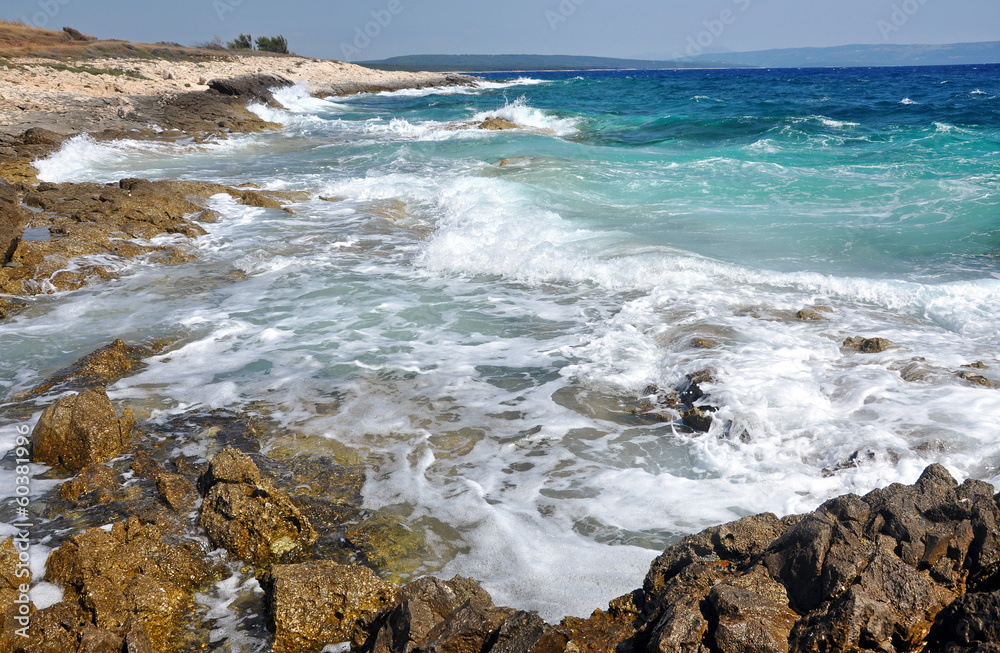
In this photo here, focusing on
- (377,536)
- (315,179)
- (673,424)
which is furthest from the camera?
(315,179)

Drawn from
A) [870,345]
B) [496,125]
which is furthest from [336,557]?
[496,125]

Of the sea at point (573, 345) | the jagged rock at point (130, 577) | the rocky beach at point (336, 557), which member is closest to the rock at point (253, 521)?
the rocky beach at point (336, 557)

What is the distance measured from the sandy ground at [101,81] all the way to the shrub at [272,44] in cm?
1514

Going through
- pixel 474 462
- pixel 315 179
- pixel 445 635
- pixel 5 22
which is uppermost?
pixel 5 22

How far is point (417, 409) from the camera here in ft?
15.5

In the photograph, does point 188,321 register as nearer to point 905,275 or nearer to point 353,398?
point 353,398

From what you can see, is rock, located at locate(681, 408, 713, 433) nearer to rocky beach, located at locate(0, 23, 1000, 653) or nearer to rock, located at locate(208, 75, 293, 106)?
rocky beach, located at locate(0, 23, 1000, 653)

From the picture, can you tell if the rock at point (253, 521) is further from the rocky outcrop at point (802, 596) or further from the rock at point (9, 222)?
the rock at point (9, 222)

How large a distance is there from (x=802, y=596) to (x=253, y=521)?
2.58 metres

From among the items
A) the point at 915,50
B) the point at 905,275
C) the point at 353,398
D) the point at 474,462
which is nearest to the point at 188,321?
the point at 353,398

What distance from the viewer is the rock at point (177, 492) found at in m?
3.45

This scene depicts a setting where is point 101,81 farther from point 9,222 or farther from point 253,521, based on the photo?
point 253,521

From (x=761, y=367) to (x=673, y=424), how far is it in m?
1.10

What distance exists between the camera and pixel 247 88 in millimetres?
30859
